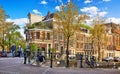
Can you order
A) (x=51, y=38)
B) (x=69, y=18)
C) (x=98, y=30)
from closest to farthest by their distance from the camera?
1. (x=69, y=18)
2. (x=98, y=30)
3. (x=51, y=38)

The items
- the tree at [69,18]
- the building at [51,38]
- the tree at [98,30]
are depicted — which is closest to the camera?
the tree at [69,18]

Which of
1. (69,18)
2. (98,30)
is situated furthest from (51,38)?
(69,18)

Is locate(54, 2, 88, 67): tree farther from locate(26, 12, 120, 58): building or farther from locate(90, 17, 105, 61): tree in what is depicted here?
locate(90, 17, 105, 61): tree

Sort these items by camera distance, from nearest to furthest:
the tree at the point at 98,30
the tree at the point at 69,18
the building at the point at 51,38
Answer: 1. the tree at the point at 69,18
2. the tree at the point at 98,30
3. the building at the point at 51,38

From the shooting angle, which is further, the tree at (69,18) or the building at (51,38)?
the building at (51,38)

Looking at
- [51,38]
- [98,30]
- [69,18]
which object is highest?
[69,18]

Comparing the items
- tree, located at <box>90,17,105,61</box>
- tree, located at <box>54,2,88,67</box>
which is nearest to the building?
tree, located at <box>90,17,105,61</box>

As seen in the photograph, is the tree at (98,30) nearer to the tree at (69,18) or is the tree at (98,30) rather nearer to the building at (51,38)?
the building at (51,38)

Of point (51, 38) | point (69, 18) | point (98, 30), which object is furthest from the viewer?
point (51, 38)

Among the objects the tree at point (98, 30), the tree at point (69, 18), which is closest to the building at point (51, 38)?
the tree at point (98, 30)

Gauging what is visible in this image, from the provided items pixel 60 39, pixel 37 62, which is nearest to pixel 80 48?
pixel 60 39

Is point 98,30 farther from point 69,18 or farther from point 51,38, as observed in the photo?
point 51,38

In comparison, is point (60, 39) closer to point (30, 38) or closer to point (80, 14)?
point (30, 38)

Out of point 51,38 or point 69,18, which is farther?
point 51,38
